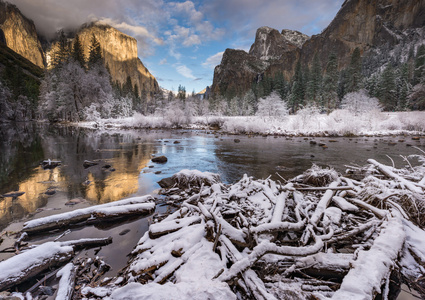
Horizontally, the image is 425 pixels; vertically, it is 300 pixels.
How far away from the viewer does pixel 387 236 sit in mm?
2717

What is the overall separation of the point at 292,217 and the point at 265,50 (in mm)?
231831

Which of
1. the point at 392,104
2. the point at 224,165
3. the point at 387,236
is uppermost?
the point at 392,104

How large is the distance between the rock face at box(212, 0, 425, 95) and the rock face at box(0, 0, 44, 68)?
181698 millimetres

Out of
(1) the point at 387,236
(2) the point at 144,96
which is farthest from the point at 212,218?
(2) the point at 144,96

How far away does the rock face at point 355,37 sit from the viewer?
383 feet

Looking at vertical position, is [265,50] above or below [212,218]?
above

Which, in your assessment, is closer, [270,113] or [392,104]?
[270,113]

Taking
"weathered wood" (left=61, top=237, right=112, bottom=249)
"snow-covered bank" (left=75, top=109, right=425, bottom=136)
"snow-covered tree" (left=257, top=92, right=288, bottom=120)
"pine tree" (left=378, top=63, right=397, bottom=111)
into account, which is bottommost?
"weathered wood" (left=61, top=237, right=112, bottom=249)

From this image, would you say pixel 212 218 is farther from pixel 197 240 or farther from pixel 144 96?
pixel 144 96

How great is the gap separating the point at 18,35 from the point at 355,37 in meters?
293

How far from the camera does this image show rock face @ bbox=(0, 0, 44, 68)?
16488 centimetres

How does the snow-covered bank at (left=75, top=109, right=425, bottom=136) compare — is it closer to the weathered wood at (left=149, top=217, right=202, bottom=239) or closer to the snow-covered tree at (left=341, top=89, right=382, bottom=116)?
the snow-covered tree at (left=341, top=89, right=382, bottom=116)

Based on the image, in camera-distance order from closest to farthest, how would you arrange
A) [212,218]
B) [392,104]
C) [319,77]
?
[212,218], [392,104], [319,77]

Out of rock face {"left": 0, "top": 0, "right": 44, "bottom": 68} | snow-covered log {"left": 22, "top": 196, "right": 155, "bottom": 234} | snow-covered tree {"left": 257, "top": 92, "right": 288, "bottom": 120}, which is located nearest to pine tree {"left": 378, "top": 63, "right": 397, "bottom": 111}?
snow-covered tree {"left": 257, "top": 92, "right": 288, "bottom": 120}
